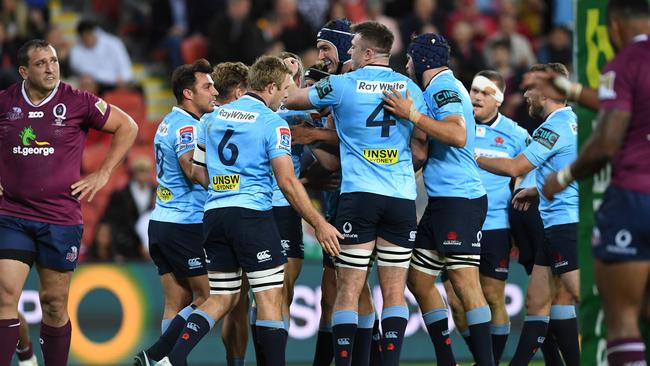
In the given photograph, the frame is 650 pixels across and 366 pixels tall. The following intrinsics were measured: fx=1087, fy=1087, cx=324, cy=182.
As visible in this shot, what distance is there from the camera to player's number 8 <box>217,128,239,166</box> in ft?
28.3

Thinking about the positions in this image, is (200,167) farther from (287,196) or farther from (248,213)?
(287,196)

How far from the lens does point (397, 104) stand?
867cm

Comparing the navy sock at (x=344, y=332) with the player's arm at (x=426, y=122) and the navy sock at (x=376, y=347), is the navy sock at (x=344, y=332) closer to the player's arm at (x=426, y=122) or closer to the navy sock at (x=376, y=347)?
the navy sock at (x=376, y=347)

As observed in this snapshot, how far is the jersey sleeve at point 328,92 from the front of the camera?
346 inches

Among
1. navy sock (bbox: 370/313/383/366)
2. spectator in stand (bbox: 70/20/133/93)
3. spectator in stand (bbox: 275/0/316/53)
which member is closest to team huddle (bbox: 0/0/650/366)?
navy sock (bbox: 370/313/383/366)

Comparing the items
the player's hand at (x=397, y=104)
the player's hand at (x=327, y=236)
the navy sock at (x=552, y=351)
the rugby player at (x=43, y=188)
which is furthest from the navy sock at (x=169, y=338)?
the navy sock at (x=552, y=351)

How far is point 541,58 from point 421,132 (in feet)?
35.0

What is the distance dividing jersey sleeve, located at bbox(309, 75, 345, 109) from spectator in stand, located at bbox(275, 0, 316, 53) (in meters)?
9.48

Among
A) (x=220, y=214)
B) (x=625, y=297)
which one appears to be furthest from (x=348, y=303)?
(x=625, y=297)

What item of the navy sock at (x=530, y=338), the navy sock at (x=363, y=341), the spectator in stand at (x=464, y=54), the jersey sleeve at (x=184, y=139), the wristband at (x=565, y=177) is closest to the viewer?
the wristband at (x=565, y=177)

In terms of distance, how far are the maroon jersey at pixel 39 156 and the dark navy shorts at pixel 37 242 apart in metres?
0.06

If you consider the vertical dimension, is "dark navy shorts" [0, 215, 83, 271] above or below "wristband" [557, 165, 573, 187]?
below

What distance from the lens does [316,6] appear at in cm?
1914

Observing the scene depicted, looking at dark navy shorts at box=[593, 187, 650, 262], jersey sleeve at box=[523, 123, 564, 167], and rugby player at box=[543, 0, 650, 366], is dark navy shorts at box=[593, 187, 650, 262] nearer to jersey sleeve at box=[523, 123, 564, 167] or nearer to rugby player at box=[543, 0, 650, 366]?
rugby player at box=[543, 0, 650, 366]
